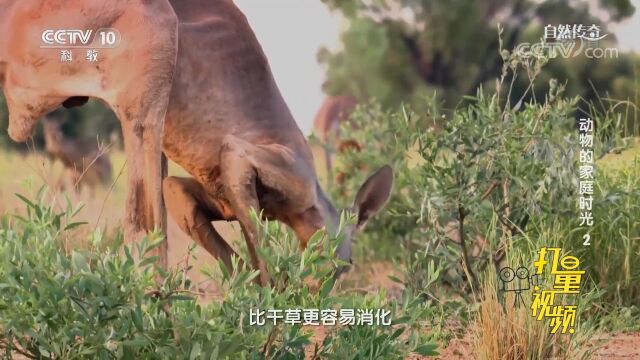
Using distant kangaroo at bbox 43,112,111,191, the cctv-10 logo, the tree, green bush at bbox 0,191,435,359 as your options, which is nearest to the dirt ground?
green bush at bbox 0,191,435,359

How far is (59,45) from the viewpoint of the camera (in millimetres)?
5719

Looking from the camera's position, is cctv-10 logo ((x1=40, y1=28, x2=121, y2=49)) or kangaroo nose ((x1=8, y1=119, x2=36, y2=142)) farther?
kangaroo nose ((x1=8, y1=119, x2=36, y2=142))

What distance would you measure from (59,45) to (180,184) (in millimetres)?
1382

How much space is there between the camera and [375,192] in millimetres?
6957

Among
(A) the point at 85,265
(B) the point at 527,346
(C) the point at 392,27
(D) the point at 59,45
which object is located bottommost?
(B) the point at 527,346

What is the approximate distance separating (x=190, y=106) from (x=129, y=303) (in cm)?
219

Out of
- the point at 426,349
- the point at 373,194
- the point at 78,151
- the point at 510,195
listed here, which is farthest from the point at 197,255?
the point at 78,151

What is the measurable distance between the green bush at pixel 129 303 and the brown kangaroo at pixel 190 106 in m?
1.32

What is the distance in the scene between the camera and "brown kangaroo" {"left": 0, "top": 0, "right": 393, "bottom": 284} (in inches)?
225

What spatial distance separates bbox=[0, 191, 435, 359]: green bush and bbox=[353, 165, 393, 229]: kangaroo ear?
2.36m

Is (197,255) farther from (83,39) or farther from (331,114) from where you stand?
(331,114)

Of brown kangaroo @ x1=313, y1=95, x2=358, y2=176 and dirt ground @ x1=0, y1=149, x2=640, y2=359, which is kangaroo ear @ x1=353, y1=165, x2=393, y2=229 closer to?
dirt ground @ x1=0, y1=149, x2=640, y2=359

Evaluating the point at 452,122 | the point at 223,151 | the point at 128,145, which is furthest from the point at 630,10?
the point at 128,145

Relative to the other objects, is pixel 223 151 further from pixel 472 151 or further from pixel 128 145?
pixel 472 151
